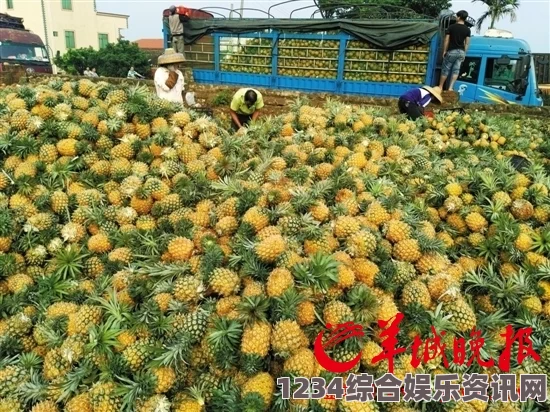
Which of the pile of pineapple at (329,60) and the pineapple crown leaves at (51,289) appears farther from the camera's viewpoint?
the pile of pineapple at (329,60)

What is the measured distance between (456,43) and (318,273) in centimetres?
993

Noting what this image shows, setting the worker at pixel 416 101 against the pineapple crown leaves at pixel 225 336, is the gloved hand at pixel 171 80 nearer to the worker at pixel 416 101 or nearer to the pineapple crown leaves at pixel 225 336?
the worker at pixel 416 101

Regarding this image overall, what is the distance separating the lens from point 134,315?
256 centimetres

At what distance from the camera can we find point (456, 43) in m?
10.3

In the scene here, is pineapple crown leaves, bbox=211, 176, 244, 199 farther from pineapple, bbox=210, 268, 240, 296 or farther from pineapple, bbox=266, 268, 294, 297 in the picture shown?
pineapple, bbox=266, 268, 294, 297

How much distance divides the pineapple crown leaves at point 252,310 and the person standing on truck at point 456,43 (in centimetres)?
1012

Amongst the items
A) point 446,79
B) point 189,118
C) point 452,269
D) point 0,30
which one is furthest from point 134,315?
point 0,30

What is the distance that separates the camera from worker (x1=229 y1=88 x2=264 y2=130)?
6.99 meters

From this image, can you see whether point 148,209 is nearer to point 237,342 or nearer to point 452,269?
point 237,342

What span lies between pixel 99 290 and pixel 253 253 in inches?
44.7

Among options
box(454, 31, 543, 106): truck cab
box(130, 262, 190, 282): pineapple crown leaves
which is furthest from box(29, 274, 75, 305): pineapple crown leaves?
box(454, 31, 543, 106): truck cab

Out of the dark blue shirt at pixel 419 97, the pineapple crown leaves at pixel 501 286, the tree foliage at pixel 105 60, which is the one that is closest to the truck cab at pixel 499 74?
the dark blue shirt at pixel 419 97

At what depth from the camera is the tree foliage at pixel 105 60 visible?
28391 mm

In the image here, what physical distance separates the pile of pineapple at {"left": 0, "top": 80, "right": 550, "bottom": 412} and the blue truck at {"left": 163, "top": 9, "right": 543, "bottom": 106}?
24.3ft
